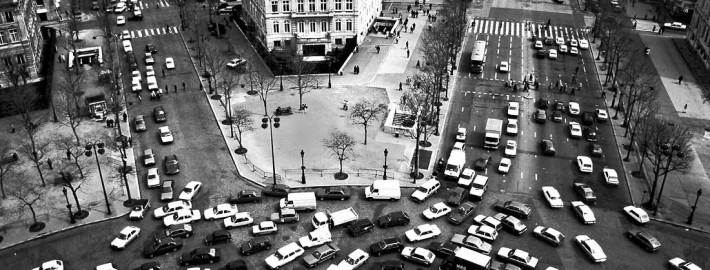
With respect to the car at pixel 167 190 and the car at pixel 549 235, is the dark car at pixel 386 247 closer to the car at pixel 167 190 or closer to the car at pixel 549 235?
the car at pixel 549 235

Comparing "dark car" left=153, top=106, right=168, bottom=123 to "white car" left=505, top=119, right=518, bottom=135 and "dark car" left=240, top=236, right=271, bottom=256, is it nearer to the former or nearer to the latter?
"dark car" left=240, top=236, right=271, bottom=256

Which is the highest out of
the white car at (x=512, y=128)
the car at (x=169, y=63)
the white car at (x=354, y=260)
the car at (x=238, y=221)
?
the car at (x=169, y=63)

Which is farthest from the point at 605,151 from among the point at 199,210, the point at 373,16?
the point at 373,16

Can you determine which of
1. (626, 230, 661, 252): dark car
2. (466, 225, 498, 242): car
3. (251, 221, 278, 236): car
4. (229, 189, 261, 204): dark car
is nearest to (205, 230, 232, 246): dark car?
(251, 221, 278, 236): car

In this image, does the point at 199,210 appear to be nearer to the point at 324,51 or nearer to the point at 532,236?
the point at 532,236

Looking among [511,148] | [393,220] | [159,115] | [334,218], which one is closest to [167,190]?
[159,115]

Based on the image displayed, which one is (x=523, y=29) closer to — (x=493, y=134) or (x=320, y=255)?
(x=493, y=134)

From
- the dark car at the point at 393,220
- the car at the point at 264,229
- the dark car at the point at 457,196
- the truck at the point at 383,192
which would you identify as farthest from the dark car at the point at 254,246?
the dark car at the point at 457,196
